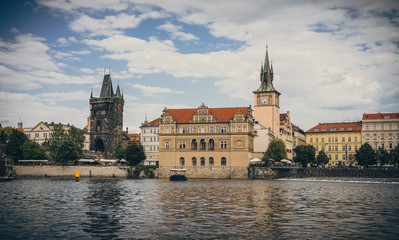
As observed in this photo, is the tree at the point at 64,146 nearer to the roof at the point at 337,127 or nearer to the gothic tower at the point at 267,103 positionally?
the gothic tower at the point at 267,103

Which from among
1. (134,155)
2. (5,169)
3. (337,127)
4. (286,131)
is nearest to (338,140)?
(337,127)

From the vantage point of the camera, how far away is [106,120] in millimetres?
158500

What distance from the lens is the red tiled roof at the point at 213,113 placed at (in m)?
118

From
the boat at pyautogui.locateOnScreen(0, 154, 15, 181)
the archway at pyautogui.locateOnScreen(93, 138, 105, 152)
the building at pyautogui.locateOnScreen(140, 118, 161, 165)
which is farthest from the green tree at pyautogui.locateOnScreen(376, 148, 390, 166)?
the boat at pyautogui.locateOnScreen(0, 154, 15, 181)

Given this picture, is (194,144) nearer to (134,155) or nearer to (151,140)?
(134,155)

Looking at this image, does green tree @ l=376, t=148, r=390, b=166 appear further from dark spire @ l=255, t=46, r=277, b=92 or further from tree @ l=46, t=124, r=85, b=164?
tree @ l=46, t=124, r=85, b=164

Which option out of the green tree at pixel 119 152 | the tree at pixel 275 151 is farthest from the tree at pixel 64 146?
the tree at pixel 275 151

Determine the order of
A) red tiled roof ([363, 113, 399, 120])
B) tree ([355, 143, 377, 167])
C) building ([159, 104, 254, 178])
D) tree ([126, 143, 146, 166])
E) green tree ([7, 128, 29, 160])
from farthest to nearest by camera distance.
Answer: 1. red tiled roof ([363, 113, 399, 120])
2. green tree ([7, 128, 29, 160])
3. tree ([355, 143, 377, 167])
4. tree ([126, 143, 146, 166])
5. building ([159, 104, 254, 178])

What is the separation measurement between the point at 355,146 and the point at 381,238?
135871 mm

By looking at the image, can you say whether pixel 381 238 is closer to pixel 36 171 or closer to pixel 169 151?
pixel 169 151

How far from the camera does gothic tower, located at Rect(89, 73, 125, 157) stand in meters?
157

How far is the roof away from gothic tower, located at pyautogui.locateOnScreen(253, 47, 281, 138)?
93.3 ft

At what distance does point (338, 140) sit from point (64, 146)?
92.4 m

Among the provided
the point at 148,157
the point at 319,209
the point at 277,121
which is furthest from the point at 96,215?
the point at 148,157
